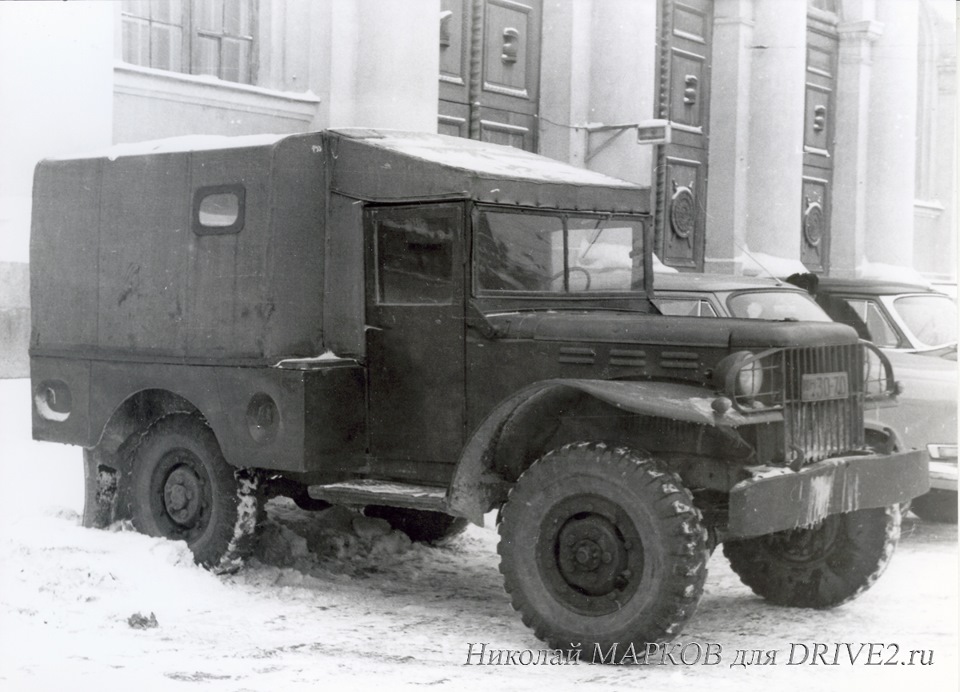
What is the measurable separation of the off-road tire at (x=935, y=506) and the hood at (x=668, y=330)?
165 cm

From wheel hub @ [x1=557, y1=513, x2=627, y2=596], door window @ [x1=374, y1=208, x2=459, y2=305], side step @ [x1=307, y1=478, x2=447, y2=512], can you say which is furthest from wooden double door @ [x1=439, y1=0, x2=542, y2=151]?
wheel hub @ [x1=557, y1=513, x2=627, y2=596]

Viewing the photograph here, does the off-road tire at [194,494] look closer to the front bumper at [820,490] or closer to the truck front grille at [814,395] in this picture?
the front bumper at [820,490]

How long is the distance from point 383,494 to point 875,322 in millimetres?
3905

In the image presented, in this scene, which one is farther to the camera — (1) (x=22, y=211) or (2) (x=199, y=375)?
(1) (x=22, y=211)

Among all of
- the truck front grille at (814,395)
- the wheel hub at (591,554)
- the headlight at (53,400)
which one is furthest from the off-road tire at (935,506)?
the headlight at (53,400)

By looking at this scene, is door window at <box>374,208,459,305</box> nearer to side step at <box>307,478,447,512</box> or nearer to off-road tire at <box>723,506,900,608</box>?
side step at <box>307,478,447,512</box>

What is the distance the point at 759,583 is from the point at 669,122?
17.3 feet

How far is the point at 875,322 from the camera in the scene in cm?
848

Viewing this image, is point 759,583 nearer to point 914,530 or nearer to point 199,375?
point 914,530

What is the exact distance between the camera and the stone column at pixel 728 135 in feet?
32.7

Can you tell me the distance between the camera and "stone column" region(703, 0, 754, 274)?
9969 millimetres

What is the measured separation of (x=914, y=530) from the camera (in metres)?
6.86

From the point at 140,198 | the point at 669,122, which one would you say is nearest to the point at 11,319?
the point at 140,198

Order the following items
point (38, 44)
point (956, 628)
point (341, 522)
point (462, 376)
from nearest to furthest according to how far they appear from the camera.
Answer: point (956, 628) < point (38, 44) < point (462, 376) < point (341, 522)
